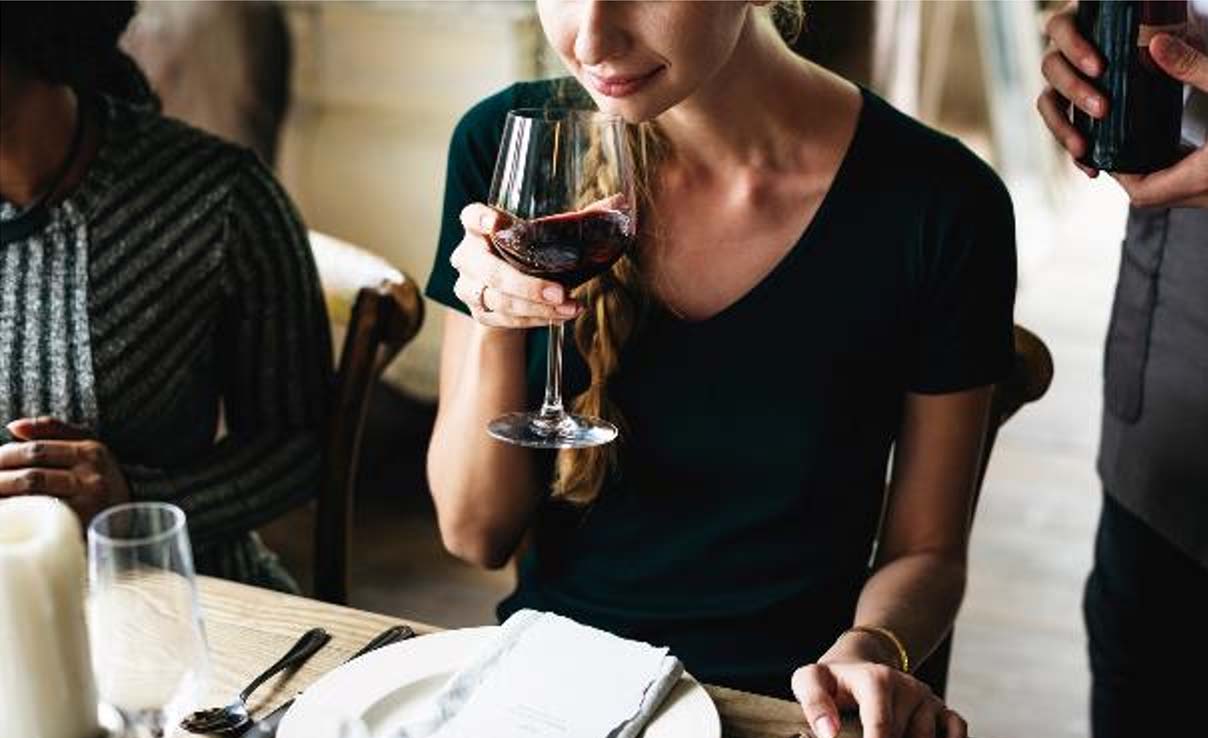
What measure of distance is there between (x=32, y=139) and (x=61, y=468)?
→ 410mm

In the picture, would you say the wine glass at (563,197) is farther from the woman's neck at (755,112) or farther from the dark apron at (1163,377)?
the dark apron at (1163,377)

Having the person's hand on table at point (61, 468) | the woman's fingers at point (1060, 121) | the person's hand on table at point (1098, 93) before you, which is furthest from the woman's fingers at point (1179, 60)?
the person's hand on table at point (61, 468)

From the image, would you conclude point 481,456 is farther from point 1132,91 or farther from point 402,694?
point 1132,91

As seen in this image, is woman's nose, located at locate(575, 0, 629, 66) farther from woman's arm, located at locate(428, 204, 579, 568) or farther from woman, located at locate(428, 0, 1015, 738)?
woman's arm, located at locate(428, 204, 579, 568)

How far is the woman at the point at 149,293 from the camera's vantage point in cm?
157

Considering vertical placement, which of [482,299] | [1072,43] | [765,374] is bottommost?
[765,374]

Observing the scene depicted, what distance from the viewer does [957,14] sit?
759 cm

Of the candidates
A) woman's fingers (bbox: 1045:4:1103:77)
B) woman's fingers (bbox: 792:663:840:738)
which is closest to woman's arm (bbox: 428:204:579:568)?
woman's fingers (bbox: 792:663:840:738)

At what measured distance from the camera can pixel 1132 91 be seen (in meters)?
1.23

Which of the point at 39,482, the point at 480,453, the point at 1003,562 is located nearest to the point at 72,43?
the point at 39,482

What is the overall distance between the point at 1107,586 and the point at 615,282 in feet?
2.51

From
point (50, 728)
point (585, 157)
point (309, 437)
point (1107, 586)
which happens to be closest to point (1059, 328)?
point (1107, 586)

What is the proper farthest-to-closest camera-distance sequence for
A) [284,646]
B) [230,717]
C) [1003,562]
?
[1003,562], [284,646], [230,717]

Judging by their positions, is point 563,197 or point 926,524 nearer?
point 563,197
